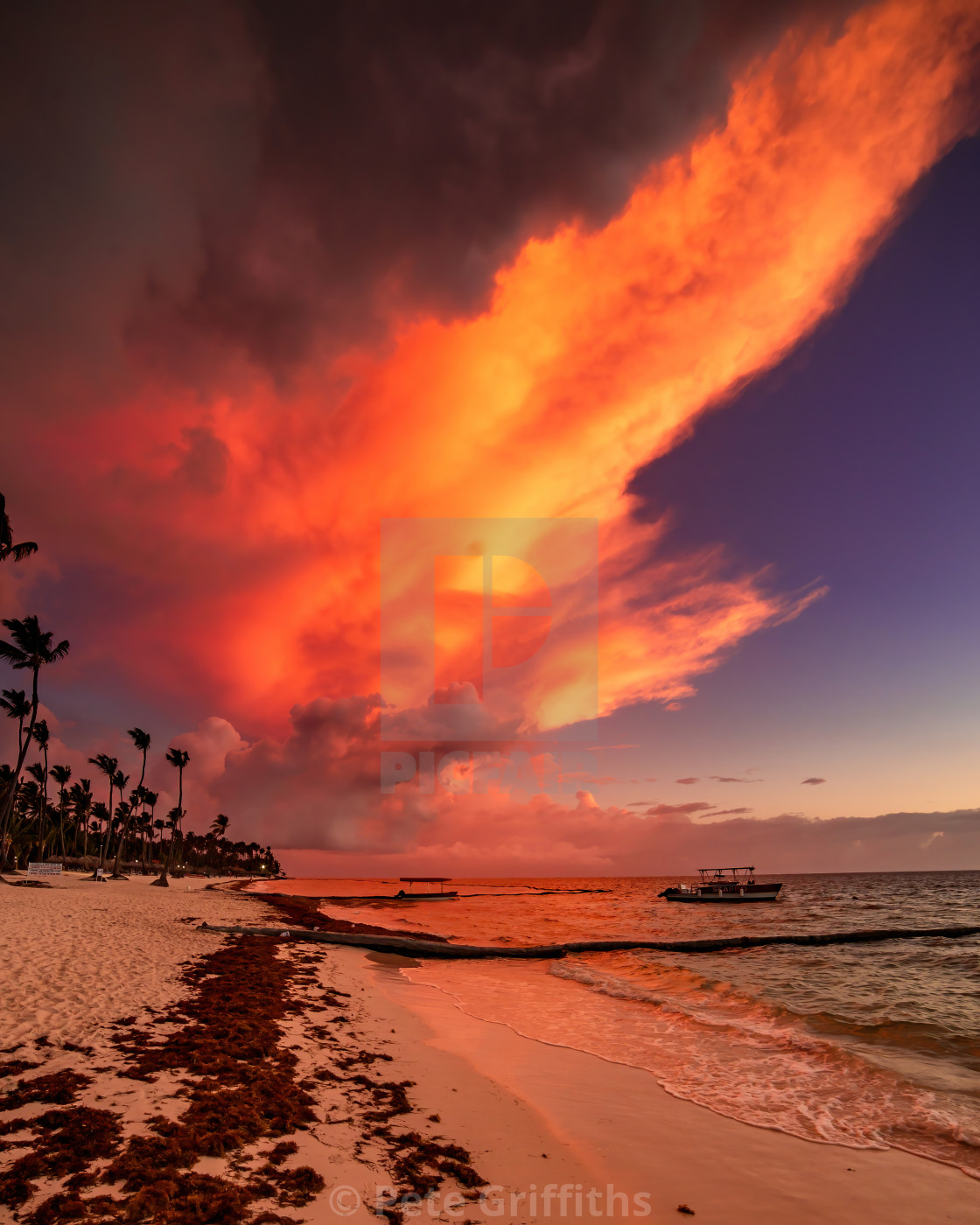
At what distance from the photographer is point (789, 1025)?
632 inches

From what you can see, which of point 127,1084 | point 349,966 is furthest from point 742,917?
point 127,1084

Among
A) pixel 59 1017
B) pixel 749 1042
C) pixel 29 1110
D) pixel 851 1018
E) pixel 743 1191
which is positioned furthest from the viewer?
pixel 851 1018

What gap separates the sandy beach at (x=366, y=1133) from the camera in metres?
5.80

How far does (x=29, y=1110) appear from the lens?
21.7ft

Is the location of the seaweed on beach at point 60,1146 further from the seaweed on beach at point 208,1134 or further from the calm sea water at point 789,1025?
the calm sea water at point 789,1025

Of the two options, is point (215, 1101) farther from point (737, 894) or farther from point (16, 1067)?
point (737, 894)

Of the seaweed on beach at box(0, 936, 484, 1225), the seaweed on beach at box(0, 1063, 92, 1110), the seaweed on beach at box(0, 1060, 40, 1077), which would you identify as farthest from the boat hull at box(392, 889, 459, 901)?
the seaweed on beach at box(0, 1063, 92, 1110)

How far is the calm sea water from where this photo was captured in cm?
998

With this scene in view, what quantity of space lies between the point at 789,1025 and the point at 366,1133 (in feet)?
47.4

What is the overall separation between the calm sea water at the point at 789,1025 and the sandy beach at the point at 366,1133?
1.16m

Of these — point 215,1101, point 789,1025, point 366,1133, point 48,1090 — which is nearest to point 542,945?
point 789,1025

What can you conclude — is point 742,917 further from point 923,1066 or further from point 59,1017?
point 59,1017

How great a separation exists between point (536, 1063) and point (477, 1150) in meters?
4.77

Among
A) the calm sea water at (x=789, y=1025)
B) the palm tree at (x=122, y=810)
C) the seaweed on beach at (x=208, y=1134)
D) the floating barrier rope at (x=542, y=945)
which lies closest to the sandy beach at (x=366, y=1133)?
the seaweed on beach at (x=208, y=1134)
